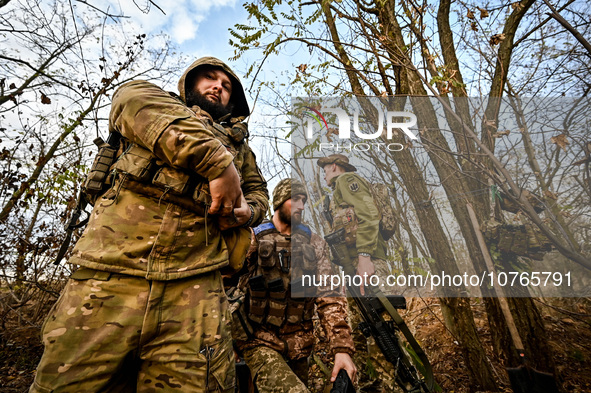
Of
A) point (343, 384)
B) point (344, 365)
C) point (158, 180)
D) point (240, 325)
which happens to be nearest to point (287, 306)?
point (240, 325)

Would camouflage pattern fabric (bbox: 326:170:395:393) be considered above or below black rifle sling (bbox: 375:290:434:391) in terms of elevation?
above

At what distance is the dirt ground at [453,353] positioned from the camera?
3160 mm

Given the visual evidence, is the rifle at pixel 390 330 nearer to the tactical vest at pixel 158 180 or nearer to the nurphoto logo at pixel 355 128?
the nurphoto logo at pixel 355 128

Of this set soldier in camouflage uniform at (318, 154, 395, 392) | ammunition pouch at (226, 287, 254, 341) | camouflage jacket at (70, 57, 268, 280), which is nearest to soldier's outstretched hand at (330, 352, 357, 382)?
ammunition pouch at (226, 287, 254, 341)

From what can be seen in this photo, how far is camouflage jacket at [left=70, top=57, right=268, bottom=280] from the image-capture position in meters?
1.19

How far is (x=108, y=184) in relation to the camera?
1.39m

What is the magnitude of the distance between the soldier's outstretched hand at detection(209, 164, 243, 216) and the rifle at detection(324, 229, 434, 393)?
5.64 ft

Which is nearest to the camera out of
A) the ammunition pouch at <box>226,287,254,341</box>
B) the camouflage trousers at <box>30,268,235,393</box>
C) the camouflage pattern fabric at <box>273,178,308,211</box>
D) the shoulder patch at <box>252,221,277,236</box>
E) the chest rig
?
the camouflage trousers at <box>30,268,235,393</box>

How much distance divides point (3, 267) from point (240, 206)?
4879 mm

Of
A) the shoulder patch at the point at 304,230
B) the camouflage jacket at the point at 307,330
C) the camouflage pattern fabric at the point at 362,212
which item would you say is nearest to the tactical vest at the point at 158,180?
the camouflage jacket at the point at 307,330

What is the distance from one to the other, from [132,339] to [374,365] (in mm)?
3150

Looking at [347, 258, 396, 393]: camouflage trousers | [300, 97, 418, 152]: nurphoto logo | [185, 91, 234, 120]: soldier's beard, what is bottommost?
[347, 258, 396, 393]: camouflage trousers

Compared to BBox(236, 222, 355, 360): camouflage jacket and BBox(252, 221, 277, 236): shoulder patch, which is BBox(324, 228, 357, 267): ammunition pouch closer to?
BBox(236, 222, 355, 360): camouflage jacket

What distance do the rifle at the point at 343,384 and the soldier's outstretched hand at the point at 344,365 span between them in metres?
0.04
